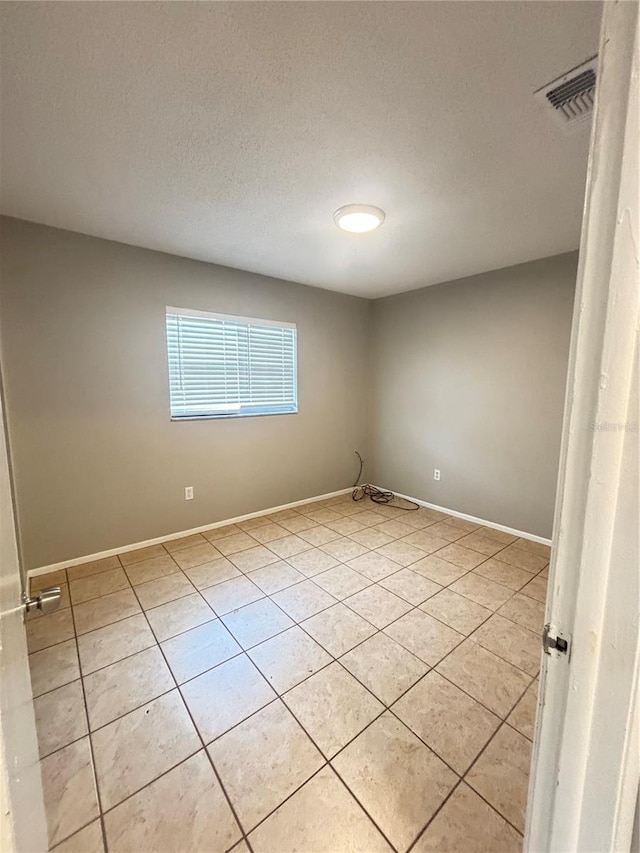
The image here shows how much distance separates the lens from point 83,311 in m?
2.46

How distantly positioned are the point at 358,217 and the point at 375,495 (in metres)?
3.00

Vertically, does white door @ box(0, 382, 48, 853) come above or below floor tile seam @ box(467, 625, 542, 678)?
above

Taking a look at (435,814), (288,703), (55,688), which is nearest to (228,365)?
(55,688)

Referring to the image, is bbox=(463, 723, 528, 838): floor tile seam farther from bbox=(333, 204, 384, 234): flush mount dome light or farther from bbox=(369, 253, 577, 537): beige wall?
bbox=(333, 204, 384, 234): flush mount dome light

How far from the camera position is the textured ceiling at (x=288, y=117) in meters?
1.02

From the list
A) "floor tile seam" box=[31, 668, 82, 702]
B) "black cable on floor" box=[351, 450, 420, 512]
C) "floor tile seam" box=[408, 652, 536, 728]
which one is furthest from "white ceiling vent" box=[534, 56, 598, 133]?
"black cable on floor" box=[351, 450, 420, 512]

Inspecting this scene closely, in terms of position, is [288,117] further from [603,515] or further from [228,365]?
[228,365]

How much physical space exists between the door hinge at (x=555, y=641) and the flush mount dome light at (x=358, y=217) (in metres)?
2.12

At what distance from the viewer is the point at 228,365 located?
319cm

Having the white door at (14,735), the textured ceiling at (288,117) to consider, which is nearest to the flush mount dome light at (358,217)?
the textured ceiling at (288,117)

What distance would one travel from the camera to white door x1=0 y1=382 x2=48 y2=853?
456mm

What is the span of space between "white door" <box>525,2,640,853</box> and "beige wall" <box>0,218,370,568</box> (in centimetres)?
276

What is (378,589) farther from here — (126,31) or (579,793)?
(126,31)

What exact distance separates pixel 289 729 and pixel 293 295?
3.34 m
